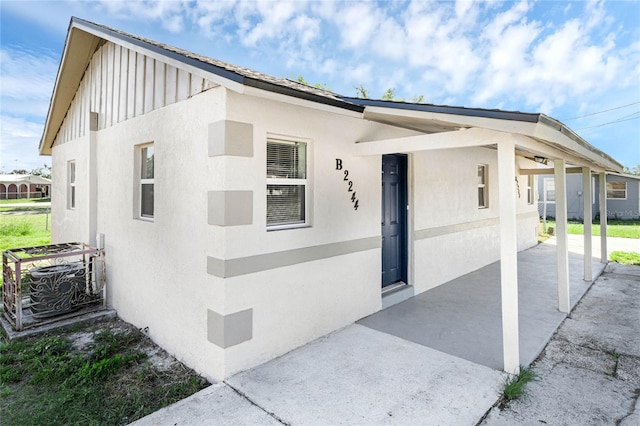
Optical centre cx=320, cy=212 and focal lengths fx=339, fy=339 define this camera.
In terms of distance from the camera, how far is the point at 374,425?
104 inches

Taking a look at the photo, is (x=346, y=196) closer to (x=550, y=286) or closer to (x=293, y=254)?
(x=293, y=254)

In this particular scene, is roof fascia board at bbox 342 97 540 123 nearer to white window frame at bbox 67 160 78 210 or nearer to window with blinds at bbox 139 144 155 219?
window with blinds at bbox 139 144 155 219

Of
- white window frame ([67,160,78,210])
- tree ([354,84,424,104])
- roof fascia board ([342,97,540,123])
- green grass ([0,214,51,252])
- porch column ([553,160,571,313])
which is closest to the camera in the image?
roof fascia board ([342,97,540,123])

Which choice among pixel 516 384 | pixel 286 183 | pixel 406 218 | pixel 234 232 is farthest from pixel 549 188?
pixel 234 232

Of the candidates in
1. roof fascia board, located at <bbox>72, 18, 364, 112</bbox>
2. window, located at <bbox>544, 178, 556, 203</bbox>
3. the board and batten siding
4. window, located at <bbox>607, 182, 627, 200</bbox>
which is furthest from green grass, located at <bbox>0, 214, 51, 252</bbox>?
window, located at <bbox>607, 182, 627, 200</bbox>

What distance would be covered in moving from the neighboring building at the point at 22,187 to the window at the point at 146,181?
52.3 m

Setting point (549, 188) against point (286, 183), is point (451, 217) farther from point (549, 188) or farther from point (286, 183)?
point (549, 188)

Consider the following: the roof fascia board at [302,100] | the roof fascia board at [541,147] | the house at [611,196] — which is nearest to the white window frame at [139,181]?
the roof fascia board at [302,100]

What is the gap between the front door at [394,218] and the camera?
5.75 m

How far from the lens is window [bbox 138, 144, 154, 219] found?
4816 mm

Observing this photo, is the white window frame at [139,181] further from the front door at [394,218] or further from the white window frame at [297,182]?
the front door at [394,218]

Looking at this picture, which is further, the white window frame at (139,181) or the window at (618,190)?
the window at (618,190)

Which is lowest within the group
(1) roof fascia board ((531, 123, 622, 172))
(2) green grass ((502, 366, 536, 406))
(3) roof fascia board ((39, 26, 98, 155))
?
(2) green grass ((502, 366, 536, 406))

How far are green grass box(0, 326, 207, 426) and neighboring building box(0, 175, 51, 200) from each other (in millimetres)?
52874
